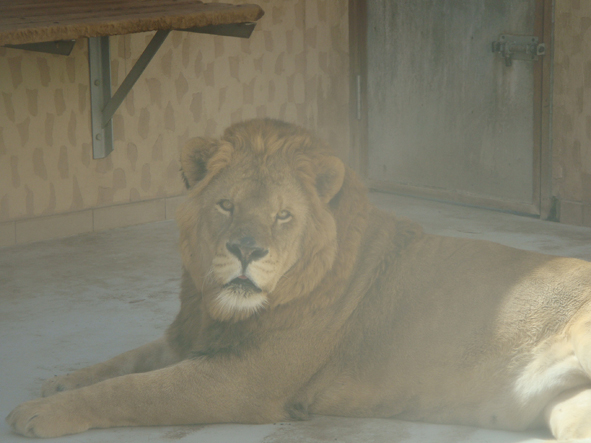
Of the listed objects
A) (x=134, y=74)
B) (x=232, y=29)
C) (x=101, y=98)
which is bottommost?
(x=101, y=98)

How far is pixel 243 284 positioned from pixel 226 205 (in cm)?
31

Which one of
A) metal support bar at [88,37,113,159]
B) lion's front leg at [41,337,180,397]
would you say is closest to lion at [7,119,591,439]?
lion's front leg at [41,337,180,397]

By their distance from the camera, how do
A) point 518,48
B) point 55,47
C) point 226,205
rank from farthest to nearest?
point 518,48 → point 55,47 → point 226,205

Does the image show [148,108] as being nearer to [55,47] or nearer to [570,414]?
[55,47]

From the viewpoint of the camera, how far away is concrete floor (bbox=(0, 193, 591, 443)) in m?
3.05

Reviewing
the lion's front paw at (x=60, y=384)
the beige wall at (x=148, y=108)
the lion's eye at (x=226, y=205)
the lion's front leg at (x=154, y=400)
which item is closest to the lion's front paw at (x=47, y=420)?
the lion's front leg at (x=154, y=400)

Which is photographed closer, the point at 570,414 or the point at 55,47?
the point at 570,414

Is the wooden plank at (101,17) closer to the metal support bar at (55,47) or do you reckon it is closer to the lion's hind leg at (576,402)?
the metal support bar at (55,47)

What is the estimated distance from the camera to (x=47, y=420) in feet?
9.59

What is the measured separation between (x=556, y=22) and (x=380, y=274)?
4282mm

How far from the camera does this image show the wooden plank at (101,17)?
15.4 feet

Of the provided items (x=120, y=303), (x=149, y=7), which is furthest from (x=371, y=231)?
(x=149, y=7)

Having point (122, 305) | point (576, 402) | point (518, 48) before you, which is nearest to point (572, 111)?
point (518, 48)

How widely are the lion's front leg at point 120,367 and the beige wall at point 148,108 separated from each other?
10.2ft
